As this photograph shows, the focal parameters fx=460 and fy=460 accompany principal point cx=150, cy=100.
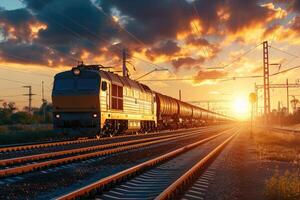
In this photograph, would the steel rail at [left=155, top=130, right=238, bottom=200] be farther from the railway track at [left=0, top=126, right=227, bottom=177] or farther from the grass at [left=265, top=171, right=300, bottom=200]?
the railway track at [left=0, top=126, right=227, bottom=177]

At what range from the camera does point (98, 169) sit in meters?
14.2

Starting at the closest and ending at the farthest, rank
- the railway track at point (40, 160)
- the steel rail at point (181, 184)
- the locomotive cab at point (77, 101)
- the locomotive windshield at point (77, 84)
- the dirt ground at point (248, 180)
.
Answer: the steel rail at point (181, 184)
the dirt ground at point (248, 180)
the railway track at point (40, 160)
the locomotive cab at point (77, 101)
the locomotive windshield at point (77, 84)

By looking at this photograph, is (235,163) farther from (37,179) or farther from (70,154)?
(37,179)

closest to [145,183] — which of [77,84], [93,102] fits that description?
[93,102]

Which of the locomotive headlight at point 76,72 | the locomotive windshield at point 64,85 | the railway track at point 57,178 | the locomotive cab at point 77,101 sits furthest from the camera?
the locomotive headlight at point 76,72

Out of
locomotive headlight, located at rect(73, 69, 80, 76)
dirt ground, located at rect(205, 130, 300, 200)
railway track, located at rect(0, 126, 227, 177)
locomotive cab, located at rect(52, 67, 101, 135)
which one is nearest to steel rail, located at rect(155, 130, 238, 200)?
dirt ground, located at rect(205, 130, 300, 200)

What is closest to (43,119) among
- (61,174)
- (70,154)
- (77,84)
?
(77,84)

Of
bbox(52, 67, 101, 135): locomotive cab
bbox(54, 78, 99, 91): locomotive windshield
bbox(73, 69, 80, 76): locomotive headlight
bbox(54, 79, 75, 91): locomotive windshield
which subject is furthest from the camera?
bbox(73, 69, 80, 76): locomotive headlight

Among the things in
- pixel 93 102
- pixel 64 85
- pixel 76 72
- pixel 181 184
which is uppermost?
pixel 76 72

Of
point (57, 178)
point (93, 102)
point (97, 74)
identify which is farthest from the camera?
point (97, 74)

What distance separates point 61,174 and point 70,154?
5.73 meters

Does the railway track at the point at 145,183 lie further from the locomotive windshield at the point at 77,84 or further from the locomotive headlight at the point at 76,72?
the locomotive headlight at the point at 76,72

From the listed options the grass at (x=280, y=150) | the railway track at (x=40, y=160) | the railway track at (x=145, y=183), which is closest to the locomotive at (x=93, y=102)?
the railway track at (x=40, y=160)

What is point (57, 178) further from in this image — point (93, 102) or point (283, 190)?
point (93, 102)
